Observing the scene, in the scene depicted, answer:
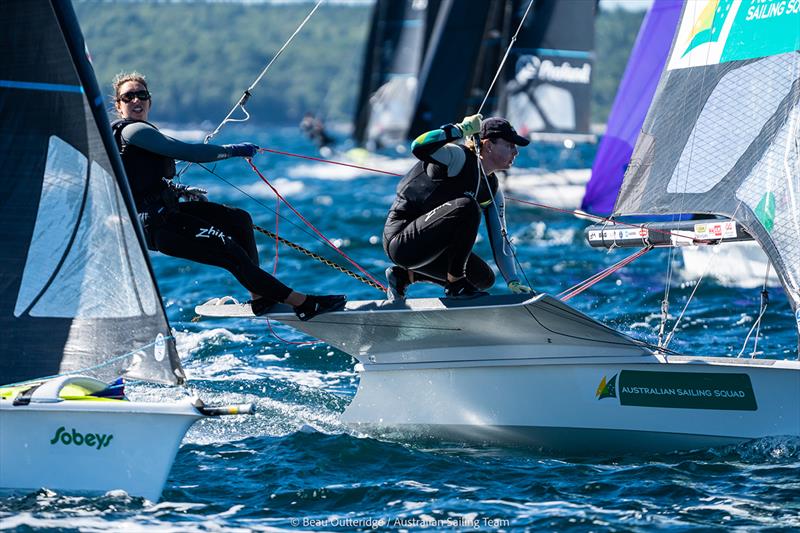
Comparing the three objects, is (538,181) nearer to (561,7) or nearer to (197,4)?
(561,7)


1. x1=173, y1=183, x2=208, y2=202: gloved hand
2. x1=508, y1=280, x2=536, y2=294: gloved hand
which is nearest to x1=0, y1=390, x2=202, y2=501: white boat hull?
x1=173, y1=183, x2=208, y2=202: gloved hand

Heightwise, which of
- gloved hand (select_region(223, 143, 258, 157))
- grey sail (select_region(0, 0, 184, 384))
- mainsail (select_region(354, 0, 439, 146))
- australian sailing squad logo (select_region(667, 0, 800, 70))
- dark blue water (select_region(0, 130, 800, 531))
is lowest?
dark blue water (select_region(0, 130, 800, 531))

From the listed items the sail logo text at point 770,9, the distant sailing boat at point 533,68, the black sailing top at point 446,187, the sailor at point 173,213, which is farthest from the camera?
the distant sailing boat at point 533,68

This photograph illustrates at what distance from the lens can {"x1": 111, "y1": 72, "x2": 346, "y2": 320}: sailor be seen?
539 cm

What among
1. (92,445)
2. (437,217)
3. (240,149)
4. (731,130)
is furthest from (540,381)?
(92,445)

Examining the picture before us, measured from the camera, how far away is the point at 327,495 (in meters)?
4.98

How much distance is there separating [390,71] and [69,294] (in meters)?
24.7

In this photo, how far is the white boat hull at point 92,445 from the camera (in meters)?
4.59

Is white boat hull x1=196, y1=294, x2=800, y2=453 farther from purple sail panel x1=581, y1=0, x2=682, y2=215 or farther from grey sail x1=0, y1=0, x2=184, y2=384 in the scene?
purple sail panel x1=581, y1=0, x2=682, y2=215

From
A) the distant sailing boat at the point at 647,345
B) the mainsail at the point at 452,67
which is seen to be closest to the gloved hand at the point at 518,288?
the distant sailing boat at the point at 647,345

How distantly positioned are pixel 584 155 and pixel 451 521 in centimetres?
3698

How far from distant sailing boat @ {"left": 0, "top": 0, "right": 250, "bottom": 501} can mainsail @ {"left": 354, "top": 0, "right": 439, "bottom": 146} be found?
2259 cm

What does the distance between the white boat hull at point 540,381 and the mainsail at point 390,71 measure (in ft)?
71.2

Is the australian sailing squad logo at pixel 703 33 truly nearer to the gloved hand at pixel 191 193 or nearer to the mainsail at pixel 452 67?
the gloved hand at pixel 191 193
